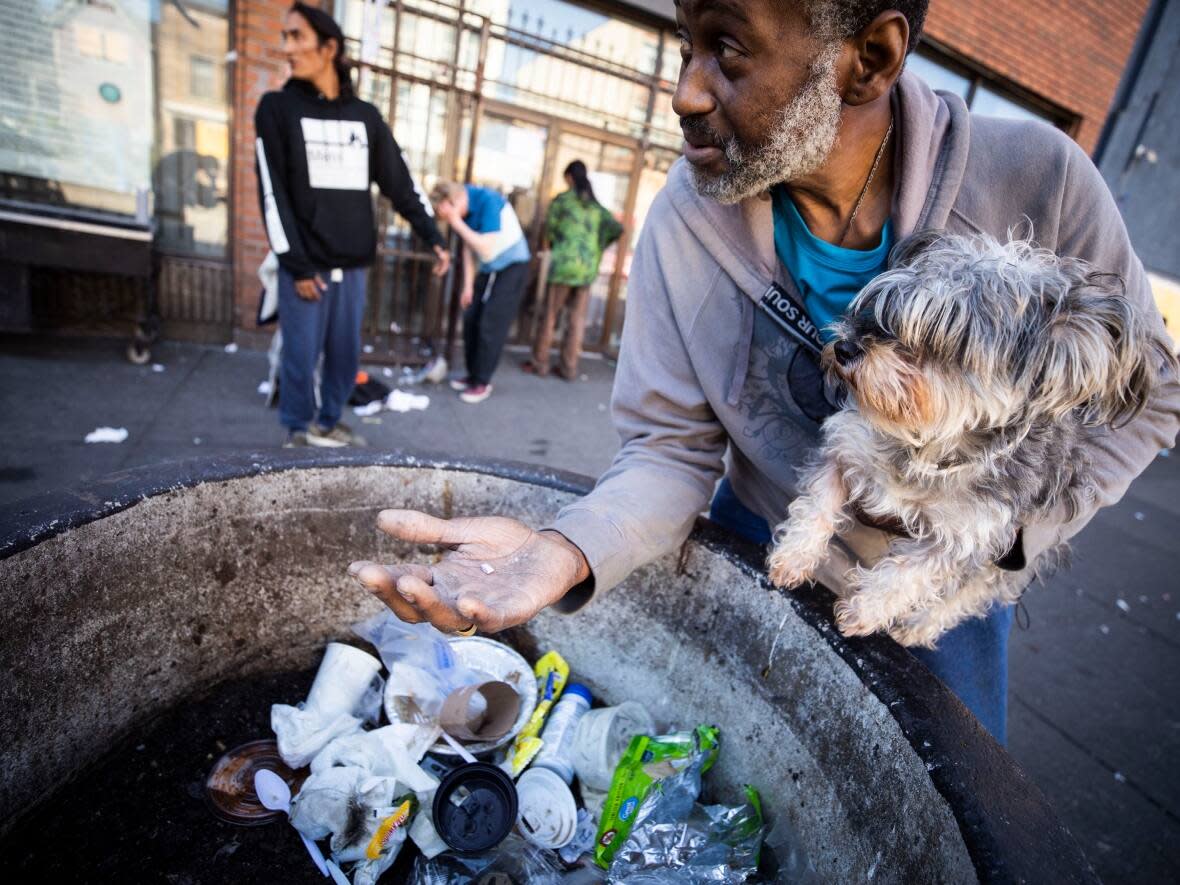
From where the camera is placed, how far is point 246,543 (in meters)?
1.95

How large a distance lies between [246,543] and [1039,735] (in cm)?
372

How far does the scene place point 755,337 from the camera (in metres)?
1.78

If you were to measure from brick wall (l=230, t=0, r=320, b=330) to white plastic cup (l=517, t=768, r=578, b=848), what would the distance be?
5.56 metres

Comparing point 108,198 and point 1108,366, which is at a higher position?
point 1108,366

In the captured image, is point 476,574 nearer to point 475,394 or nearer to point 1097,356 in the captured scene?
point 1097,356

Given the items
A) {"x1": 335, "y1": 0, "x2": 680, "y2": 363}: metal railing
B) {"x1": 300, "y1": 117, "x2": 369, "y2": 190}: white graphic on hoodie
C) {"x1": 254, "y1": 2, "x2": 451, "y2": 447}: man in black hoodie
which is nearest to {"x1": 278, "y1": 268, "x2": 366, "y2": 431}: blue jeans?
{"x1": 254, "y1": 2, "x2": 451, "y2": 447}: man in black hoodie

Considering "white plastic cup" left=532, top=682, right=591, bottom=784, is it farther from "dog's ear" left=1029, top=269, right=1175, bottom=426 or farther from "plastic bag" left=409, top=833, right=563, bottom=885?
"dog's ear" left=1029, top=269, right=1175, bottom=426

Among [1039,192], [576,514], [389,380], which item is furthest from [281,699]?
[389,380]

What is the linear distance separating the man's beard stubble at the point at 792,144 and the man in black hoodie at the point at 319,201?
334 centimetres

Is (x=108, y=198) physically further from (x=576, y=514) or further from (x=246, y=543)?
A: (x=576, y=514)

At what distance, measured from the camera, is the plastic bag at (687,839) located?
1601 millimetres

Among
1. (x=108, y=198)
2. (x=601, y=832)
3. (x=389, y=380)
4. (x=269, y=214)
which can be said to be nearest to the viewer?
(x=601, y=832)

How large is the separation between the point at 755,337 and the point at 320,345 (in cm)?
358

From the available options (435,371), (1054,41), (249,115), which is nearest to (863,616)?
(435,371)
